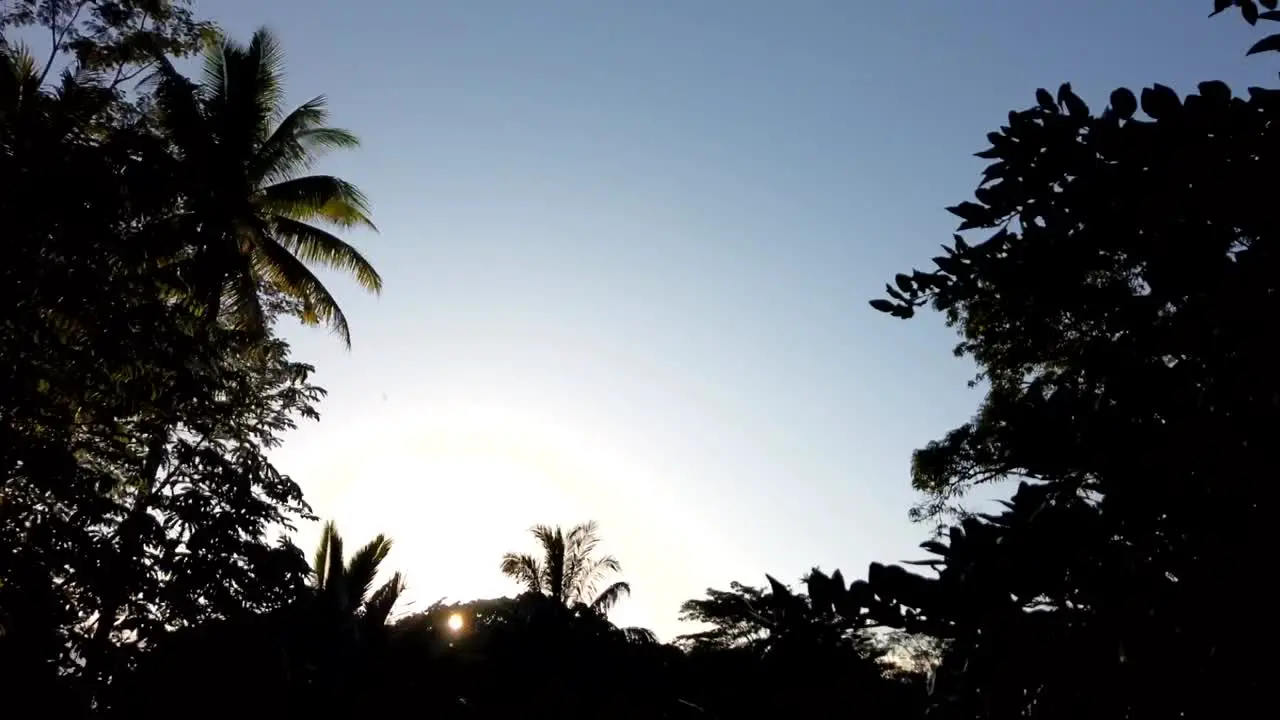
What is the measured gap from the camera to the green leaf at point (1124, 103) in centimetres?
259

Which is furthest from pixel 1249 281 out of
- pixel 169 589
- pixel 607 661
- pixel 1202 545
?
pixel 169 589

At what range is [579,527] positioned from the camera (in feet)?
67.2

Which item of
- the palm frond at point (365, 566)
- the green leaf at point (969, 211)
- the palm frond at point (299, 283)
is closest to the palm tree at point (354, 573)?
the palm frond at point (365, 566)

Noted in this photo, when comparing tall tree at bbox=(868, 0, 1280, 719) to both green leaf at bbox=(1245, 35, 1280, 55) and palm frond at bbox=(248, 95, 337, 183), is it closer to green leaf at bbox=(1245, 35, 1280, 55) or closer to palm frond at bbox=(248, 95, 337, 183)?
green leaf at bbox=(1245, 35, 1280, 55)

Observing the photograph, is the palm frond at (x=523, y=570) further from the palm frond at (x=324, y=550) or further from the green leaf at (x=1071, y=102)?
the green leaf at (x=1071, y=102)

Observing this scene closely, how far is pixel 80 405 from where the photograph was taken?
34.6ft

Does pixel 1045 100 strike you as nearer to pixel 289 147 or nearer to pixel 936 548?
pixel 936 548

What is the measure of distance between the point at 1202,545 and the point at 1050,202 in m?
1.13

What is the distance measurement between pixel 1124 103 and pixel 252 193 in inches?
675

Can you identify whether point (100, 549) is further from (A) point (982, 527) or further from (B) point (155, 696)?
(A) point (982, 527)

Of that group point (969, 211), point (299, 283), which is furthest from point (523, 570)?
point (969, 211)

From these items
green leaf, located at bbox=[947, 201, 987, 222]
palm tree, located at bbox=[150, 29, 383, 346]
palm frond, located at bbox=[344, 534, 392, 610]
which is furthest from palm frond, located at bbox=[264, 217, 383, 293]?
green leaf, located at bbox=[947, 201, 987, 222]

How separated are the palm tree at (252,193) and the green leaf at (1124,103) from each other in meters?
15.6

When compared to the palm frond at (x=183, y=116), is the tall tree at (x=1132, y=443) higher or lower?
lower
